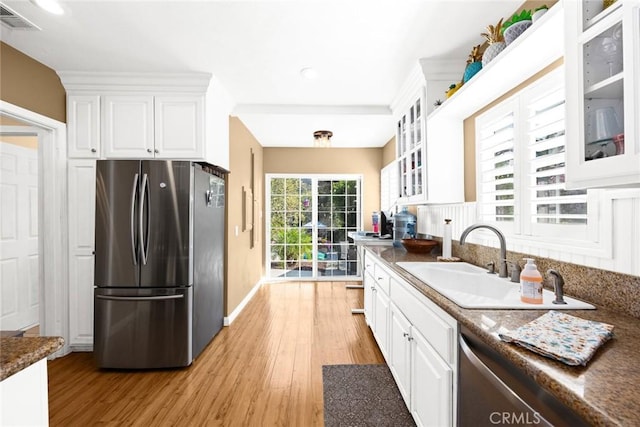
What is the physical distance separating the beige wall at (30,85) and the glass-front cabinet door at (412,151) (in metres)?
3.19

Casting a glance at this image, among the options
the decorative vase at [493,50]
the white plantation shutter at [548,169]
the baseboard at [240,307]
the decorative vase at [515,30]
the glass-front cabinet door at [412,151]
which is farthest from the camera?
the baseboard at [240,307]

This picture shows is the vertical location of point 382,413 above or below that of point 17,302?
below

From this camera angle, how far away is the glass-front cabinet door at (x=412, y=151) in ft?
8.62

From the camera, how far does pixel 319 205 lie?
5664mm

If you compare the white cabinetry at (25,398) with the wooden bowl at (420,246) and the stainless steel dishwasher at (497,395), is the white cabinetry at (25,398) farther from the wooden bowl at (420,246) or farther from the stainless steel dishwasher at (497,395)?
the wooden bowl at (420,246)

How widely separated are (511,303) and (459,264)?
1.00m

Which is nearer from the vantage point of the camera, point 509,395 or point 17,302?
point 509,395

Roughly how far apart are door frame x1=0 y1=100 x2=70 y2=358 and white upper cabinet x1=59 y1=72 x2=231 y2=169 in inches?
5.1

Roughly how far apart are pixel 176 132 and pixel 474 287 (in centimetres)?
272

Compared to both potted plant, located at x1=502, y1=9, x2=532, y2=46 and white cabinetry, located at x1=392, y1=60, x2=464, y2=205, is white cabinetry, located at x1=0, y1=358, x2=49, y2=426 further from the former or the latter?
white cabinetry, located at x1=392, y1=60, x2=464, y2=205

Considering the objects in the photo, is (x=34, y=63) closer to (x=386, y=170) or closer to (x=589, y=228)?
(x=589, y=228)

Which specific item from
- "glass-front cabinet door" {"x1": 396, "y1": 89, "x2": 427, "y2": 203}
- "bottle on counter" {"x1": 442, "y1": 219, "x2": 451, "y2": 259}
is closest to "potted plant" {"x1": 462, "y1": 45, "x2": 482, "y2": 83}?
"glass-front cabinet door" {"x1": 396, "y1": 89, "x2": 427, "y2": 203}

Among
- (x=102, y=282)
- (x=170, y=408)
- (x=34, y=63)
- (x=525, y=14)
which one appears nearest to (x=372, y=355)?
(x=170, y=408)

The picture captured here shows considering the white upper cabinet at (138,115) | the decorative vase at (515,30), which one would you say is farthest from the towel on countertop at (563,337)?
the white upper cabinet at (138,115)
